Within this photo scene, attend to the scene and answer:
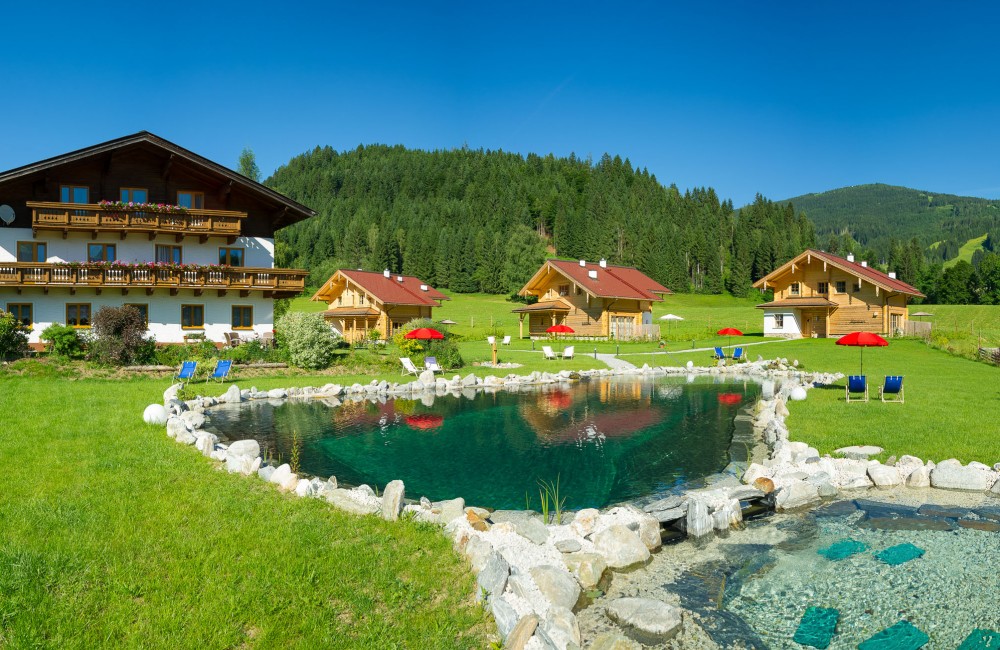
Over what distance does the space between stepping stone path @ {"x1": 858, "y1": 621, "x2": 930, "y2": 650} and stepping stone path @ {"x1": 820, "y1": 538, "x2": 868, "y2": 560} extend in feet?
4.60

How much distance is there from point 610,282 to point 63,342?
35.6 meters

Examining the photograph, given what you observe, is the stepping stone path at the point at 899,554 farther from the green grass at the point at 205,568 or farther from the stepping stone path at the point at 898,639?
the green grass at the point at 205,568

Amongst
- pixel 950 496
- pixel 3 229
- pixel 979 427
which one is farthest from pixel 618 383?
pixel 3 229

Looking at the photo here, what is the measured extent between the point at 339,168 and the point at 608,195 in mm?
63426

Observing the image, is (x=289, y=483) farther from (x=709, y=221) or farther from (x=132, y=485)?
(x=709, y=221)

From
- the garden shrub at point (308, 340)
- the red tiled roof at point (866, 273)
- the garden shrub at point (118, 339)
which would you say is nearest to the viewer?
the garden shrub at point (118, 339)

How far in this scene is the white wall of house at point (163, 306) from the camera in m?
24.5

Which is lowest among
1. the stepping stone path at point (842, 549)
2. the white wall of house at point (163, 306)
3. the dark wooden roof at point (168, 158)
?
the stepping stone path at point (842, 549)

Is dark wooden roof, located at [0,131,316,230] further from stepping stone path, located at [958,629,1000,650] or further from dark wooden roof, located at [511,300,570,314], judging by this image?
stepping stone path, located at [958,629,1000,650]

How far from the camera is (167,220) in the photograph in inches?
1021

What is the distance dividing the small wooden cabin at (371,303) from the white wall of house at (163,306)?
13.5m


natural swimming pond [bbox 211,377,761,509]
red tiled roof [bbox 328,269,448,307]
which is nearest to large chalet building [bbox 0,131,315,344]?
natural swimming pond [bbox 211,377,761,509]

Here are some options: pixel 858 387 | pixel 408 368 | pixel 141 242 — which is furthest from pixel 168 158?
pixel 858 387

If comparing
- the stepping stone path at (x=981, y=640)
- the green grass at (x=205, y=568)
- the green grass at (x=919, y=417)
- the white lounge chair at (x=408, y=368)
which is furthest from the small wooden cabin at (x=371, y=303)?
the stepping stone path at (x=981, y=640)
